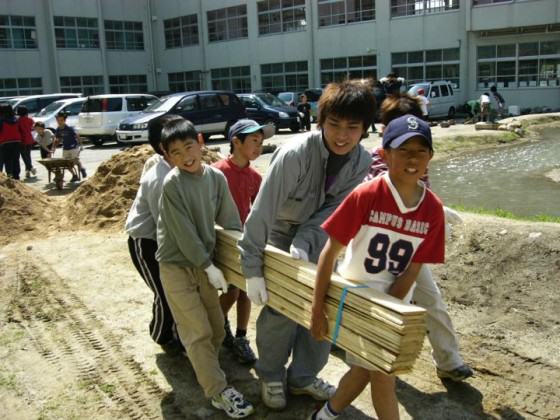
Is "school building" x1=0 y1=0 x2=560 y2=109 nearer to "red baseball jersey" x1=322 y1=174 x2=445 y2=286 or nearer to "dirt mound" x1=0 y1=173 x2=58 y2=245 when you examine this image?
"dirt mound" x1=0 y1=173 x2=58 y2=245

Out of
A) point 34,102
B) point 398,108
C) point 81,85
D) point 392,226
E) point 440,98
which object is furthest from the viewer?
point 81,85

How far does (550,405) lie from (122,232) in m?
5.30

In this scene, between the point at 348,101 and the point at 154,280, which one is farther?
the point at 154,280

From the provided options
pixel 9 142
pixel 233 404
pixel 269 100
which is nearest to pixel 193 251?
pixel 233 404

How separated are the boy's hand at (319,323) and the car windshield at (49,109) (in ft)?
68.1

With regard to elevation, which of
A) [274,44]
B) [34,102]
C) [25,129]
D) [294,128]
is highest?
[274,44]

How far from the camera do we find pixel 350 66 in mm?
30797

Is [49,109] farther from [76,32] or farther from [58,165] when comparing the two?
[76,32]

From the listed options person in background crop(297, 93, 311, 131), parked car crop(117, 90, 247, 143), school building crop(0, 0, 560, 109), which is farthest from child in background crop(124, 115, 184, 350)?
school building crop(0, 0, 560, 109)

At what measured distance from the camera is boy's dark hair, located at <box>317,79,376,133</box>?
2652 millimetres

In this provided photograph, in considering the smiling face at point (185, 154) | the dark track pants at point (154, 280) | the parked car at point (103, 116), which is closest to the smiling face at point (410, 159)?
the smiling face at point (185, 154)

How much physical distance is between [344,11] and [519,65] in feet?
31.4

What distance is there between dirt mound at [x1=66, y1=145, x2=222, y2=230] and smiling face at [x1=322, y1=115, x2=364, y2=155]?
4.97 metres

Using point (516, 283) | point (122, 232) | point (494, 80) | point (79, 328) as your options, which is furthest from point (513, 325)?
point (494, 80)
